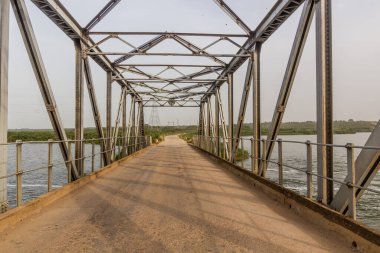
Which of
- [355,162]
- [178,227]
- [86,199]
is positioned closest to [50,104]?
[86,199]

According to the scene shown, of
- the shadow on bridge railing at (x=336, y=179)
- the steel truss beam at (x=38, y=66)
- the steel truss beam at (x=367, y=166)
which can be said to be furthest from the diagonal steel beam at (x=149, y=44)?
the steel truss beam at (x=367, y=166)

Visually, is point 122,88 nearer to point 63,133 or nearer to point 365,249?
point 63,133

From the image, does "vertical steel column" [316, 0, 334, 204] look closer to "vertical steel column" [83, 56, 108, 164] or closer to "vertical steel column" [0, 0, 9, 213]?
"vertical steel column" [0, 0, 9, 213]

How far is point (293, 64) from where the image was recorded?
779 cm

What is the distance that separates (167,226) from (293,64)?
4744 millimetres

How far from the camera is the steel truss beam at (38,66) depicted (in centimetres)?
698

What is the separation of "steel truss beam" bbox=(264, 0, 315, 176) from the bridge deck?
2070 millimetres

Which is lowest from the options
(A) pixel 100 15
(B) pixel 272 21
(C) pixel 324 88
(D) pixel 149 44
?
(C) pixel 324 88

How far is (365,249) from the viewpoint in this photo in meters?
3.84

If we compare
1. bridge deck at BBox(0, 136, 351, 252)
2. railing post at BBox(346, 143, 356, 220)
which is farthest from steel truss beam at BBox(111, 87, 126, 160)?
railing post at BBox(346, 143, 356, 220)

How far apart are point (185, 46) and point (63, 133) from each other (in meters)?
6.17

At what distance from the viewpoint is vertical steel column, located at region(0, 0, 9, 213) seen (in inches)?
225

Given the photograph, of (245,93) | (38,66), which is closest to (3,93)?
(38,66)

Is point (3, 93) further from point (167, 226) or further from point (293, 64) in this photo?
point (293, 64)
